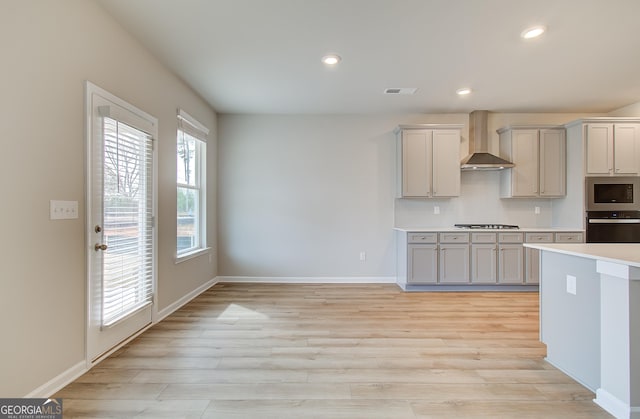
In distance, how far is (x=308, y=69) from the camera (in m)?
3.33

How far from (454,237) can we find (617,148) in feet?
8.23

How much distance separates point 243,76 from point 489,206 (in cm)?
409

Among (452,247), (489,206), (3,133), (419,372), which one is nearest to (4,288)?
(3,133)

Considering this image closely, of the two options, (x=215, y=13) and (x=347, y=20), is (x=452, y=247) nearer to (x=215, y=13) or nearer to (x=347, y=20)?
(x=347, y=20)

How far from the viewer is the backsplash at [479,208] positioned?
488 cm

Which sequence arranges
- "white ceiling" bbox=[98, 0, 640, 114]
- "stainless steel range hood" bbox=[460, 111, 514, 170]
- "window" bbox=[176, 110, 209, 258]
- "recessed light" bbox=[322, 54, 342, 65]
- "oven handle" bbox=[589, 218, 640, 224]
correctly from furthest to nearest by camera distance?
"stainless steel range hood" bbox=[460, 111, 514, 170], "oven handle" bbox=[589, 218, 640, 224], "window" bbox=[176, 110, 209, 258], "recessed light" bbox=[322, 54, 342, 65], "white ceiling" bbox=[98, 0, 640, 114]

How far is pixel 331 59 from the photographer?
3.10 meters

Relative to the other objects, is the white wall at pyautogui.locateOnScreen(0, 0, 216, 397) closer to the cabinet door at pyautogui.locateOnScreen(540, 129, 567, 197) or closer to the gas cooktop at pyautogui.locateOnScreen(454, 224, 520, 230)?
the gas cooktop at pyautogui.locateOnScreen(454, 224, 520, 230)

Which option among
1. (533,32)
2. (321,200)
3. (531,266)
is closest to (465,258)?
(531,266)

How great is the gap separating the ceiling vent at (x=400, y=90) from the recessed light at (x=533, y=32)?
134 centimetres

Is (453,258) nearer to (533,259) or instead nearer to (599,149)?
(533,259)

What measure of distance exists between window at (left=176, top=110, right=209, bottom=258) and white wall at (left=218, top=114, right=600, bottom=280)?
1.70 ft

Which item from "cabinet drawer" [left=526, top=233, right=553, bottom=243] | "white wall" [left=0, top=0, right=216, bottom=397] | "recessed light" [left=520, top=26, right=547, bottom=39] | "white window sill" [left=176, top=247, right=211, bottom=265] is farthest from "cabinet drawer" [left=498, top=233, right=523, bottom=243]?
"white wall" [left=0, top=0, right=216, bottom=397]

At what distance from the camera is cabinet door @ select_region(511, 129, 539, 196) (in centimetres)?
458
